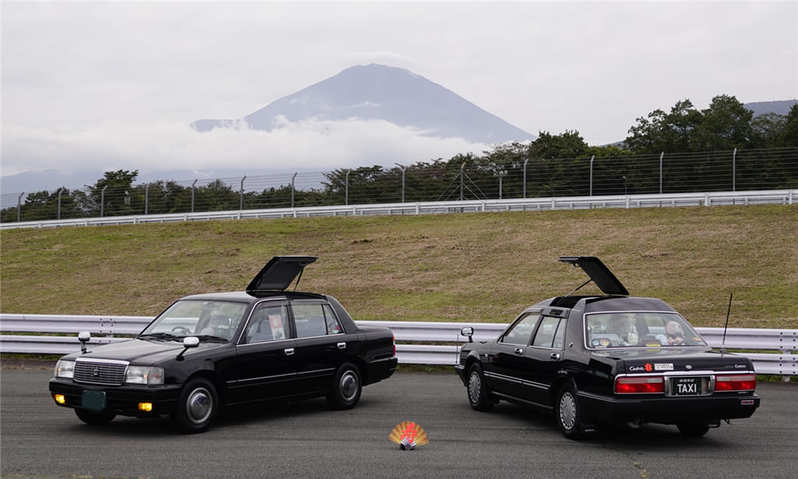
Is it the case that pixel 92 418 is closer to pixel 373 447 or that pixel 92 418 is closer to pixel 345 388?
pixel 345 388

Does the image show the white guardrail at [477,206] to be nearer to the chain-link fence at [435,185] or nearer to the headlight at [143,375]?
the chain-link fence at [435,185]

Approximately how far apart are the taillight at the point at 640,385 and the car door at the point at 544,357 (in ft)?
3.54

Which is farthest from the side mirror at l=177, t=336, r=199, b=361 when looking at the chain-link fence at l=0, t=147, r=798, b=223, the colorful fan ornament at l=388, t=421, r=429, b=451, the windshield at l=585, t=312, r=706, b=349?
the chain-link fence at l=0, t=147, r=798, b=223

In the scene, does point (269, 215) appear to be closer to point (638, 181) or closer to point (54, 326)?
point (638, 181)

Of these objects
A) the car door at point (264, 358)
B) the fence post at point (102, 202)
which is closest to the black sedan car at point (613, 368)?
the car door at point (264, 358)

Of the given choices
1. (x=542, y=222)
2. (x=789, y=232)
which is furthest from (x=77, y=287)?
(x=789, y=232)

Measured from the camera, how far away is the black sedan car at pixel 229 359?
916 cm

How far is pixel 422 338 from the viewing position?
612 inches

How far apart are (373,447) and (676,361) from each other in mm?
3095

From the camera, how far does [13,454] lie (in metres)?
8.12

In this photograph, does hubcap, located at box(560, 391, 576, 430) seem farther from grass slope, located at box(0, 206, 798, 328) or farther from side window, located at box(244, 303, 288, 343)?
grass slope, located at box(0, 206, 798, 328)

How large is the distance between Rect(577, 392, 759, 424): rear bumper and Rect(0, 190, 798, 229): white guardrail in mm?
26828

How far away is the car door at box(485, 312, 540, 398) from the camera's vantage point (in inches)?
404

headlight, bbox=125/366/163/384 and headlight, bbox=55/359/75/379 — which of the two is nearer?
headlight, bbox=125/366/163/384
